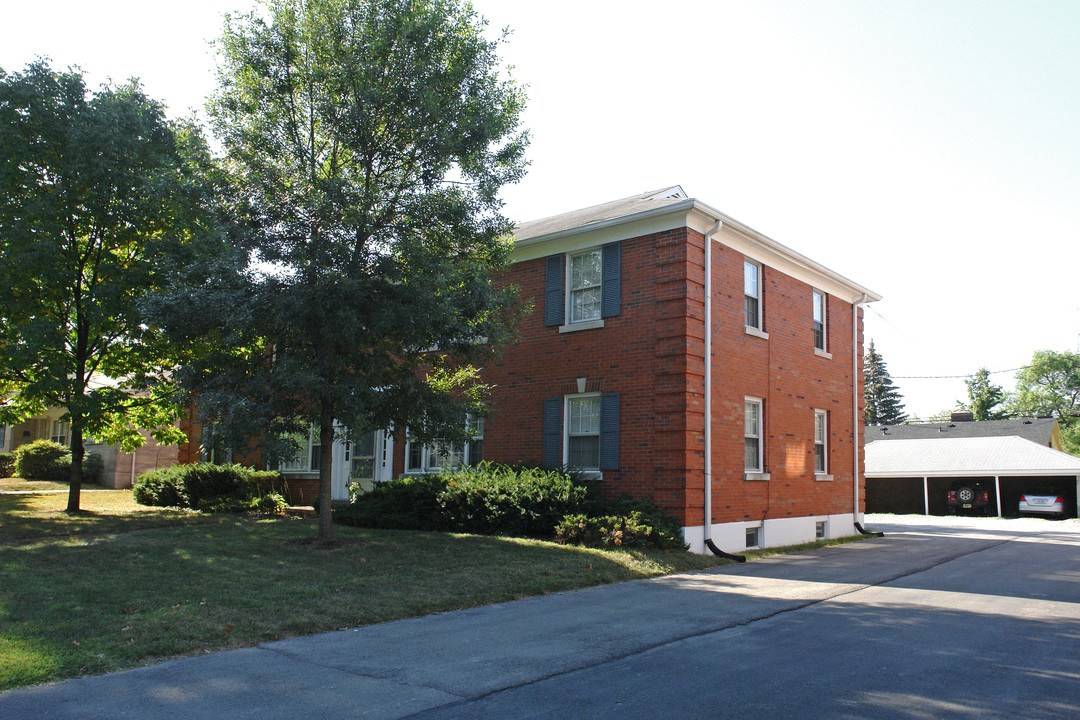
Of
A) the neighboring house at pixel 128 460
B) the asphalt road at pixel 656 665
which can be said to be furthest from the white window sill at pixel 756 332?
the neighboring house at pixel 128 460

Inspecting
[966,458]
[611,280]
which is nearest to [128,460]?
[611,280]

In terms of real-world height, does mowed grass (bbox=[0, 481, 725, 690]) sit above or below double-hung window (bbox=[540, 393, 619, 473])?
below

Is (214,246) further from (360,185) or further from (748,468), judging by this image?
(748,468)

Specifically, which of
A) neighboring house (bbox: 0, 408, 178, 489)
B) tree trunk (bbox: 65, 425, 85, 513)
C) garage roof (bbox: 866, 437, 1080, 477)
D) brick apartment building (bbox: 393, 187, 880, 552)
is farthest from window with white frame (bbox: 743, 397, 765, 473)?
garage roof (bbox: 866, 437, 1080, 477)

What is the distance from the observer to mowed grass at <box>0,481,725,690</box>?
660 cm

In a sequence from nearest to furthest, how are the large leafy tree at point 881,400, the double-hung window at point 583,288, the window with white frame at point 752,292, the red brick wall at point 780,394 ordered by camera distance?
the red brick wall at point 780,394 → the double-hung window at point 583,288 → the window with white frame at point 752,292 → the large leafy tree at point 881,400

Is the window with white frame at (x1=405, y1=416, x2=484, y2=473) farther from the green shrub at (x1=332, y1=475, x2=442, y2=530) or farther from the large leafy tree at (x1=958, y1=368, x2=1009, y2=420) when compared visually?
the large leafy tree at (x1=958, y1=368, x2=1009, y2=420)

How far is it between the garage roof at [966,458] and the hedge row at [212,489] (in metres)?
28.8

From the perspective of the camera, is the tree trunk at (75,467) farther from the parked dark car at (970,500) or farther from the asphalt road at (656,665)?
the parked dark car at (970,500)

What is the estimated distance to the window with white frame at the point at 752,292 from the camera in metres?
16.1

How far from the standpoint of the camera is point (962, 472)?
34656mm

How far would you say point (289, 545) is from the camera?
12.3 m

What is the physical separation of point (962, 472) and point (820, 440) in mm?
20223

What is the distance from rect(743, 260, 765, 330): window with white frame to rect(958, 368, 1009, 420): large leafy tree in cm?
6862
